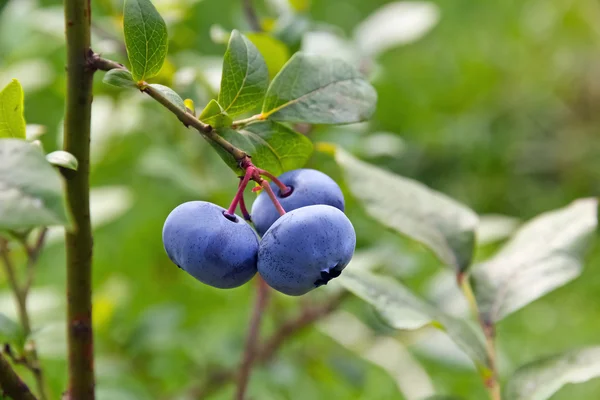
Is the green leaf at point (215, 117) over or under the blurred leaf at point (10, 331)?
over

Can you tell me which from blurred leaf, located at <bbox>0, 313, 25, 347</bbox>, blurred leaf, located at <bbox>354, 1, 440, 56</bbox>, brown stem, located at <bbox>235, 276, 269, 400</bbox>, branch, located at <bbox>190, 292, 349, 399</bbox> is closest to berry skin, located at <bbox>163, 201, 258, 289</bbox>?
blurred leaf, located at <bbox>0, 313, 25, 347</bbox>

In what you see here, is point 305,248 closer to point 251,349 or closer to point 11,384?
point 11,384

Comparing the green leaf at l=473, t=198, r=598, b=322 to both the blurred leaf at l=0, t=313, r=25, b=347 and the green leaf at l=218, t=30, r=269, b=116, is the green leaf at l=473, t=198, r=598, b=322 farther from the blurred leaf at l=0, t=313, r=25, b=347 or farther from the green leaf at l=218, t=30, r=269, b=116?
the blurred leaf at l=0, t=313, r=25, b=347

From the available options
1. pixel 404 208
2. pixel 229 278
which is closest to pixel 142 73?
pixel 229 278

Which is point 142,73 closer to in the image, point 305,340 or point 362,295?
point 362,295

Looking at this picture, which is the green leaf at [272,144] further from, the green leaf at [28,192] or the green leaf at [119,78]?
the green leaf at [28,192]

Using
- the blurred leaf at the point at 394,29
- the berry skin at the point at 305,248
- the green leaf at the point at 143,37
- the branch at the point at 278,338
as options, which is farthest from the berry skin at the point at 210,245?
the blurred leaf at the point at 394,29
